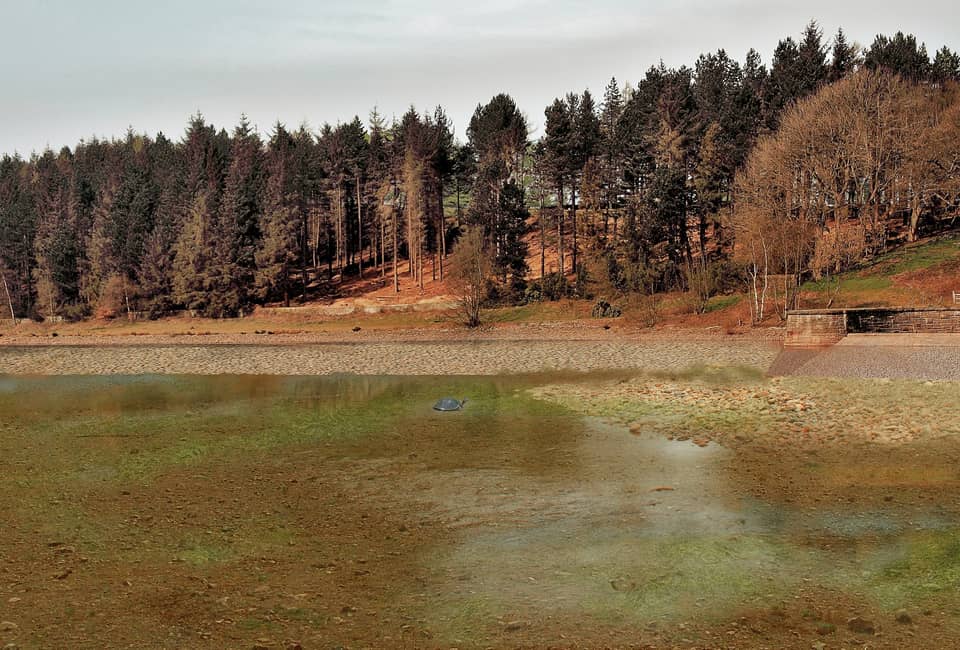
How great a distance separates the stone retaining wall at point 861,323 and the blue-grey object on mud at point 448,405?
1445 cm

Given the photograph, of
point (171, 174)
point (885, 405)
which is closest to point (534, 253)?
point (171, 174)

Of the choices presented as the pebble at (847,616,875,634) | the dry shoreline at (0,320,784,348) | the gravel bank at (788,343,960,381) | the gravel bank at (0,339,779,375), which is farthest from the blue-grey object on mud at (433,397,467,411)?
the dry shoreline at (0,320,784,348)

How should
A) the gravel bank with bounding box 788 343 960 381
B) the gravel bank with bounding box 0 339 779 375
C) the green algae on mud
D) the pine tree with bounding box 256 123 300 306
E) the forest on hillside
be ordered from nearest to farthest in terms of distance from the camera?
the green algae on mud → the gravel bank with bounding box 788 343 960 381 → the gravel bank with bounding box 0 339 779 375 → the forest on hillside → the pine tree with bounding box 256 123 300 306

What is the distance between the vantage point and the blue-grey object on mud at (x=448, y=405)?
21.5m

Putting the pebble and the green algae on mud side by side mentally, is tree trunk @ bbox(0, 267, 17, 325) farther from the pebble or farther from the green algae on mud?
the pebble

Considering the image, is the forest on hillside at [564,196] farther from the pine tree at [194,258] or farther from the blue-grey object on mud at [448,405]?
the blue-grey object on mud at [448,405]

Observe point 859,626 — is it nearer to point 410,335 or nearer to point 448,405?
point 448,405

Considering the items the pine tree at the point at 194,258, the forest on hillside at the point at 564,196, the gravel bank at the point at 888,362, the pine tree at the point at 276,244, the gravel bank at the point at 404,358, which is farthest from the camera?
the pine tree at the point at 276,244

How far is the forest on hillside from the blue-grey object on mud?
2127 centimetres

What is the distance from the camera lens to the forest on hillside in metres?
49.8

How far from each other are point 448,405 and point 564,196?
55261 mm

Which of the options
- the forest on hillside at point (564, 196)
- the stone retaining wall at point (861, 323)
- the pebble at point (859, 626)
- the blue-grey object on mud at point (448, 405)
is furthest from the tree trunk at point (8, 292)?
the pebble at point (859, 626)

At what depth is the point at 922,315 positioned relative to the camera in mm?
27828

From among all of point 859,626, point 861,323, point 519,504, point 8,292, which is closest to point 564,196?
point 861,323
